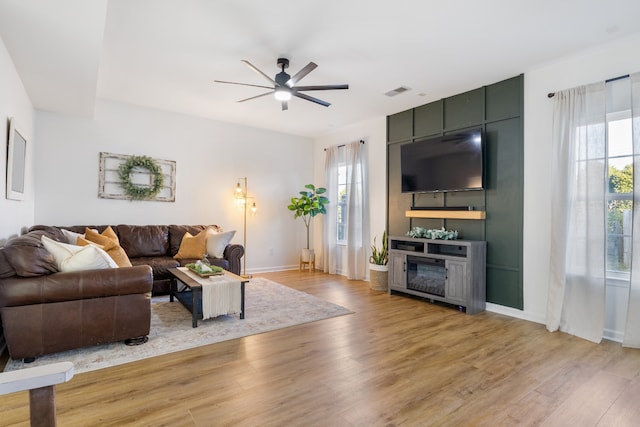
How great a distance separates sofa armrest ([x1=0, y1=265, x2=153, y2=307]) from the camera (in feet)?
8.16

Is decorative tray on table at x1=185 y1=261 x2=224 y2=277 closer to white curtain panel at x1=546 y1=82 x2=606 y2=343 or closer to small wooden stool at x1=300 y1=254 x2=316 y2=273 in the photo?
small wooden stool at x1=300 y1=254 x2=316 y2=273

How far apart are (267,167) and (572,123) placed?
509 cm

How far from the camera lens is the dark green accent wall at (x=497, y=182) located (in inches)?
160

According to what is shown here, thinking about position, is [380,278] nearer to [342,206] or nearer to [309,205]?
[342,206]

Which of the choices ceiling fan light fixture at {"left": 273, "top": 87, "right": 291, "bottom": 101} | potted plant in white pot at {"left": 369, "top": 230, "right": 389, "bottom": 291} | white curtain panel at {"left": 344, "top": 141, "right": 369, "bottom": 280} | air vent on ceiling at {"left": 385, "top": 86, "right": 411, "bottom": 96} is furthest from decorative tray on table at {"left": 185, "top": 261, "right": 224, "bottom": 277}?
air vent on ceiling at {"left": 385, "top": 86, "right": 411, "bottom": 96}

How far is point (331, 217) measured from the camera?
22.5 ft

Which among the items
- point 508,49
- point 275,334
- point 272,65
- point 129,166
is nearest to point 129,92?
point 129,166

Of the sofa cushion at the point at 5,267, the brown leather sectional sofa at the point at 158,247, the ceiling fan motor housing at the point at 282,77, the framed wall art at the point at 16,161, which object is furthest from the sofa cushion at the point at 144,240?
the ceiling fan motor housing at the point at 282,77

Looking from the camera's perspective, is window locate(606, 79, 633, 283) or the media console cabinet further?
the media console cabinet

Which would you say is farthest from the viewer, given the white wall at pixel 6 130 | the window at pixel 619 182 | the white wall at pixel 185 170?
the white wall at pixel 185 170

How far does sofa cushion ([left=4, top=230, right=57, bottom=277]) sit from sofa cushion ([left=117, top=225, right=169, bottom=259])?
8.12ft

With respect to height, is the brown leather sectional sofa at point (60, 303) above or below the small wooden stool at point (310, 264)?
above

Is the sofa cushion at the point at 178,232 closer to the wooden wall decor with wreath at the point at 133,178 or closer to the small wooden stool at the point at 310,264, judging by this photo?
the wooden wall decor with wreath at the point at 133,178

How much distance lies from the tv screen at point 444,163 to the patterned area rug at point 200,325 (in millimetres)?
2211
